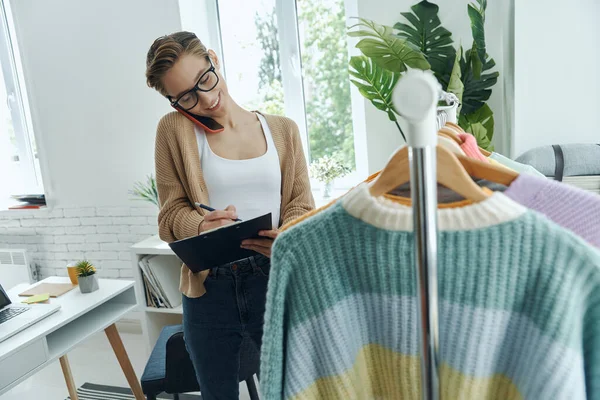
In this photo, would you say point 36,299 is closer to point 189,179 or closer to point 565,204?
point 189,179

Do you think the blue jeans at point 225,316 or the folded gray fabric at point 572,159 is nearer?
the blue jeans at point 225,316

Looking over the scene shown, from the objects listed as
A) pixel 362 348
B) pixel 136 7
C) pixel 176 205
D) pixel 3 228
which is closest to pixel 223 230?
pixel 176 205

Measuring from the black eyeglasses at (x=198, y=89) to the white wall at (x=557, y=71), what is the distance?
47.3 inches

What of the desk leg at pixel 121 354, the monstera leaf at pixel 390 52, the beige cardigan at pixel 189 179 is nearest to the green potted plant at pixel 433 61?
the monstera leaf at pixel 390 52

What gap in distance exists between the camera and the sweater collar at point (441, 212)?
1.77ft

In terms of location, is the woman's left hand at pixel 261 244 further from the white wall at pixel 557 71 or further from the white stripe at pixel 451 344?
the white wall at pixel 557 71

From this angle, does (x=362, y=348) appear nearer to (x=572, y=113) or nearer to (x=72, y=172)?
(x=572, y=113)

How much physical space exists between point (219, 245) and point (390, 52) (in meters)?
1.19

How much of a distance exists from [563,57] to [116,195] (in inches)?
98.5

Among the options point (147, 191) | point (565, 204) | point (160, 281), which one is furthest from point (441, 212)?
point (147, 191)

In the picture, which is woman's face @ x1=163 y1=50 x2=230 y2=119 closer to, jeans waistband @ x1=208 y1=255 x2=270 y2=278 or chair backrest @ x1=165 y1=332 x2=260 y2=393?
jeans waistband @ x1=208 y1=255 x2=270 y2=278

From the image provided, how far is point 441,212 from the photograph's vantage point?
57cm

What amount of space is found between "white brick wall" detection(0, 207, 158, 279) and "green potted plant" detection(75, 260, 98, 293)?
0.83 metres

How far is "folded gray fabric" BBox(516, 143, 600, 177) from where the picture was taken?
1602 mm
